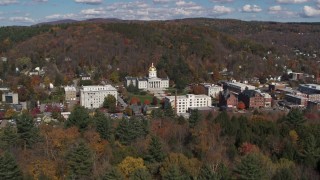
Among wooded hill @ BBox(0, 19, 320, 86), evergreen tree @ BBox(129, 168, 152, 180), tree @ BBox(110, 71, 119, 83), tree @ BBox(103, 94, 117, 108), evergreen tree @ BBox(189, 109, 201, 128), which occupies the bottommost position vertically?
tree @ BBox(103, 94, 117, 108)

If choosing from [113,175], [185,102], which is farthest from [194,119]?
[185,102]

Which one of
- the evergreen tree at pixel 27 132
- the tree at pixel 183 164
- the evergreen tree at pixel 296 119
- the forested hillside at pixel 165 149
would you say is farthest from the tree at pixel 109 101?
the tree at pixel 183 164

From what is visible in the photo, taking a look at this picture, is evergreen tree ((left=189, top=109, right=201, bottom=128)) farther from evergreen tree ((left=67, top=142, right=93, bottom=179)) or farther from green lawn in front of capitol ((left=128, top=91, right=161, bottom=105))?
green lawn in front of capitol ((left=128, top=91, right=161, bottom=105))

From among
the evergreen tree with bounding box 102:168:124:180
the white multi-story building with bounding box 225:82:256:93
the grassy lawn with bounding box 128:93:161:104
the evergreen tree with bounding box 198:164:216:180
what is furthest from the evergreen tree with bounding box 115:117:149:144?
the white multi-story building with bounding box 225:82:256:93

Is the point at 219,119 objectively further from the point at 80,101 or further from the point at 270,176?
the point at 80,101

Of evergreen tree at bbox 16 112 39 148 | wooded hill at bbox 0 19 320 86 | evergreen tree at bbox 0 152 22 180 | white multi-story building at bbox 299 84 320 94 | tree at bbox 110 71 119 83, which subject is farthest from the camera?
wooded hill at bbox 0 19 320 86

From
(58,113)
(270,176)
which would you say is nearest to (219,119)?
(270,176)

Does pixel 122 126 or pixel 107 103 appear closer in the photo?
pixel 122 126

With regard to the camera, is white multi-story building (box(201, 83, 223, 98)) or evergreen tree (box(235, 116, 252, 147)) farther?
white multi-story building (box(201, 83, 223, 98))
